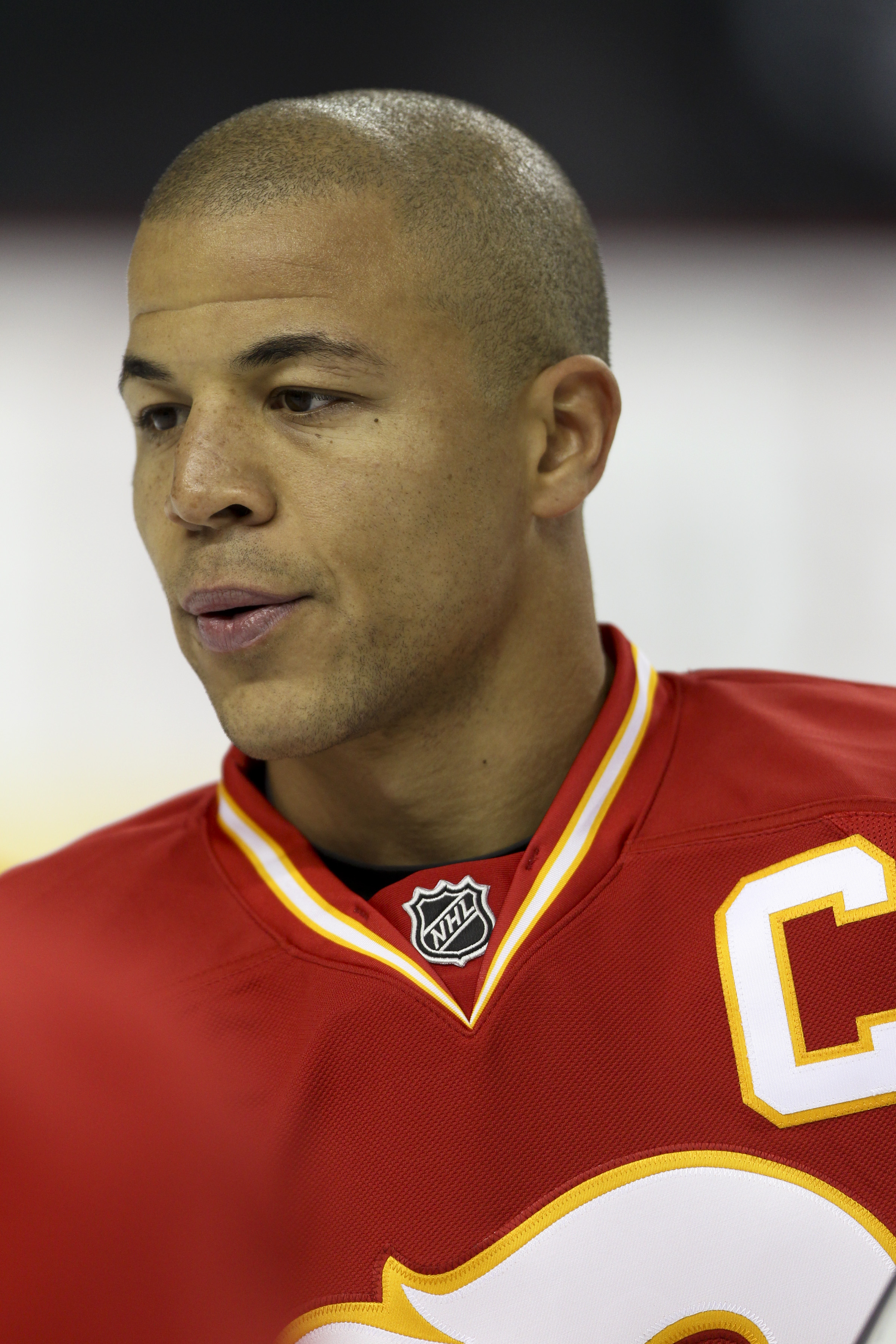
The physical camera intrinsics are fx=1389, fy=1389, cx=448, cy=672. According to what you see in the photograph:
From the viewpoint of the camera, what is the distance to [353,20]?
73.6 inches

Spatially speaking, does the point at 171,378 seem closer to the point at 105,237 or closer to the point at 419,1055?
the point at 419,1055

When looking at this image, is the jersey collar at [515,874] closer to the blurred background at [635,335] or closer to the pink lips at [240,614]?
the pink lips at [240,614]

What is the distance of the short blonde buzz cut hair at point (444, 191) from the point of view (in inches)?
39.6

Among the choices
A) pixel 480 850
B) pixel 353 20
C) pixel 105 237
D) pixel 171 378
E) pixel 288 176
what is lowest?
pixel 480 850

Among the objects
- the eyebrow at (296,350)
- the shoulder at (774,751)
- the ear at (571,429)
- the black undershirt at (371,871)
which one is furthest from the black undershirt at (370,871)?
the eyebrow at (296,350)

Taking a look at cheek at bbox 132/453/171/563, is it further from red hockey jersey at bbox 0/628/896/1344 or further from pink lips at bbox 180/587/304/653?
red hockey jersey at bbox 0/628/896/1344

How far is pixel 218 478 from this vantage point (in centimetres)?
93

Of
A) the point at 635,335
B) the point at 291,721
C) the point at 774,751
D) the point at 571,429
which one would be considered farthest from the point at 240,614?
the point at 635,335

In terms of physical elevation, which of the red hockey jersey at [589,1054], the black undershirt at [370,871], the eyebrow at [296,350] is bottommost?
the red hockey jersey at [589,1054]

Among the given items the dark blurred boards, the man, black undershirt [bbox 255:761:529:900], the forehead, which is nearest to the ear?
the man

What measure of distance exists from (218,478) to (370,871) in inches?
14.2

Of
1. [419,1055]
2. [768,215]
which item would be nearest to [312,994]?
[419,1055]

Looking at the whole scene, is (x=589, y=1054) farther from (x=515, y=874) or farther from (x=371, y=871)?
(x=371, y=871)

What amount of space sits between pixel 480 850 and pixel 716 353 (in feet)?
4.54
